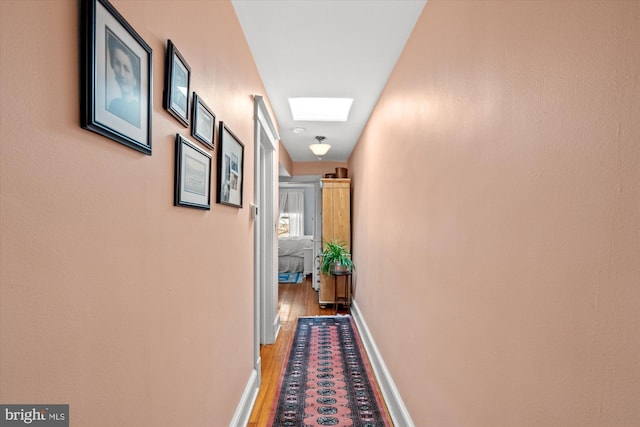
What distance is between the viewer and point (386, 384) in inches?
98.2

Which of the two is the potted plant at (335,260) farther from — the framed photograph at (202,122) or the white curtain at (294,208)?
the white curtain at (294,208)

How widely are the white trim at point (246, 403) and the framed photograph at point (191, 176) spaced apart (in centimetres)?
126

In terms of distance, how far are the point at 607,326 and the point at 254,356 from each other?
2.28 metres

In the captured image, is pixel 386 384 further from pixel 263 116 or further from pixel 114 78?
pixel 114 78

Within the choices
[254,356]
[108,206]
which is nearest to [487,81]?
[108,206]

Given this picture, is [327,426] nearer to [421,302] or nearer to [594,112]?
[421,302]

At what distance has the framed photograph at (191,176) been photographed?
116 cm

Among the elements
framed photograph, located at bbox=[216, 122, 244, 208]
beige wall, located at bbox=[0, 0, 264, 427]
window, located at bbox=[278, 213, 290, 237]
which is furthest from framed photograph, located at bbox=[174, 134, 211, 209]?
window, located at bbox=[278, 213, 290, 237]

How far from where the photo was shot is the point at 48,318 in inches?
23.9

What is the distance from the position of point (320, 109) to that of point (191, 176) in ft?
8.52

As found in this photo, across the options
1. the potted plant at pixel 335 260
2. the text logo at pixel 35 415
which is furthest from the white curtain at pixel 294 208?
the text logo at pixel 35 415

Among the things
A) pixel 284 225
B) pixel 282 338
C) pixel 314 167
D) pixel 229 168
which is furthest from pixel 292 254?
pixel 229 168

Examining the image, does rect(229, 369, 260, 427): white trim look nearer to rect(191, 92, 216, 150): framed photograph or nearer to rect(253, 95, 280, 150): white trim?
rect(191, 92, 216, 150): framed photograph

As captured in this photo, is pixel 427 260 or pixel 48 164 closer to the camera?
pixel 48 164
